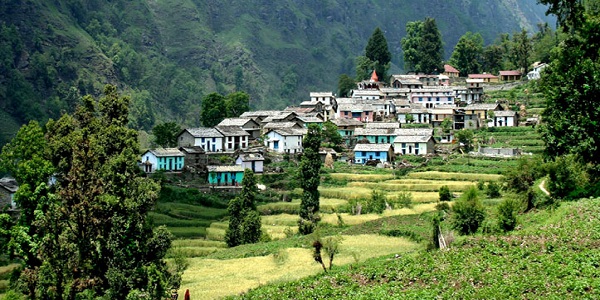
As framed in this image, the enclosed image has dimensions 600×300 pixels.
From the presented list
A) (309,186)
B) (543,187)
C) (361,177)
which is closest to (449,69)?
(361,177)

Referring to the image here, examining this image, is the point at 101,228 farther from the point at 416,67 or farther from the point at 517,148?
the point at 416,67

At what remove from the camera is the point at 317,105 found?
10562cm

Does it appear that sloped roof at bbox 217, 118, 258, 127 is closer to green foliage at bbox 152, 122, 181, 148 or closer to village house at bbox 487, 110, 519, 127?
green foliage at bbox 152, 122, 181, 148

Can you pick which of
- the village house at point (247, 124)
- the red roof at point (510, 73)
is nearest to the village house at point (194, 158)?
the village house at point (247, 124)

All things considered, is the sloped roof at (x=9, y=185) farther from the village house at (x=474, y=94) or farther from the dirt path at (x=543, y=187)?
the village house at (x=474, y=94)

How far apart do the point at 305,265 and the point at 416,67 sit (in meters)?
79.7

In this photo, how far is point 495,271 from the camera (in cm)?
2903

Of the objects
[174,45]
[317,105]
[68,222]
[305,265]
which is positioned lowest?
[305,265]

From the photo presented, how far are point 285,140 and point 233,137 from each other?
5330 millimetres

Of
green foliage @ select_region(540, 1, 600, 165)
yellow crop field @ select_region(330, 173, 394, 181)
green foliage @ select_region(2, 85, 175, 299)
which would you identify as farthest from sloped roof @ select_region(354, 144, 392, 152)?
green foliage @ select_region(2, 85, 175, 299)

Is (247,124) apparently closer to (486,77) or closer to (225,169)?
(225,169)

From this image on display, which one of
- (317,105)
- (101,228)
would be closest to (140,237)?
(101,228)

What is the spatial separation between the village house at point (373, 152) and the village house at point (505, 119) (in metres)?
15.1

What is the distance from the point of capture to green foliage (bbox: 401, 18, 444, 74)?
119 meters
